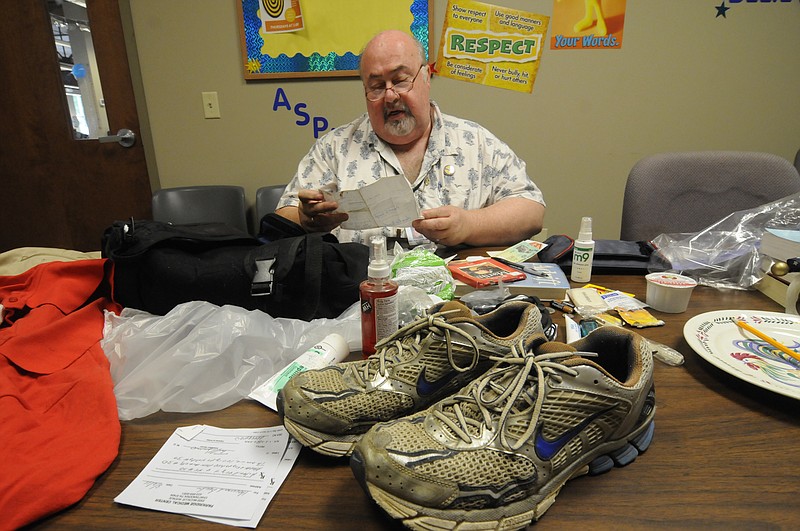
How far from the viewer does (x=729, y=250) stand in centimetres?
101

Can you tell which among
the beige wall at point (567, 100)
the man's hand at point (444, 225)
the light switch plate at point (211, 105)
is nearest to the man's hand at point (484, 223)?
the man's hand at point (444, 225)

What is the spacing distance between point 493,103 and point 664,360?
1.92m

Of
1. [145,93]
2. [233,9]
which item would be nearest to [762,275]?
[233,9]

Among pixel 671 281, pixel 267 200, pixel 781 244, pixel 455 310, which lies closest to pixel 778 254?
pixel 781 244

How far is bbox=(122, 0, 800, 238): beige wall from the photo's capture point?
84.7 inches

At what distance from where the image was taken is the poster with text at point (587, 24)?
6.96ft

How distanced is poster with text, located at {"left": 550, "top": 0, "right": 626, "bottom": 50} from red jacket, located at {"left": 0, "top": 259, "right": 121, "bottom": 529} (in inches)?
87.8

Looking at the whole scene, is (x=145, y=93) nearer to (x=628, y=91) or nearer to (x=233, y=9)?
(x=233, y=9)

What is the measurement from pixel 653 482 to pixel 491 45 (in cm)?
223

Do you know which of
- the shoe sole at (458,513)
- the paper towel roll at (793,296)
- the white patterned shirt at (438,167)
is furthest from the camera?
the white patterned shirt at (438,167)

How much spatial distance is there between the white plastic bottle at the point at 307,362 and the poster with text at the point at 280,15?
2.07 metres

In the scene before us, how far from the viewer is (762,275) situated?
0.94 m
